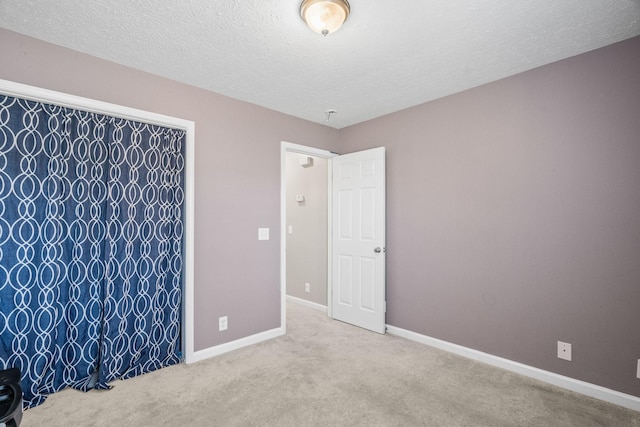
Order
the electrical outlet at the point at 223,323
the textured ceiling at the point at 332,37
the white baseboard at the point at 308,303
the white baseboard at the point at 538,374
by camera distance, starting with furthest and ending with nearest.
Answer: the white baseboard at the point at 308,303 → the electrical outlet at the point at 223,323 → the white baseboard at the point at 538,374 → the textured ceiling at the point at 332,37

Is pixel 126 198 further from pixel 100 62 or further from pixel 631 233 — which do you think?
pixel 631 233

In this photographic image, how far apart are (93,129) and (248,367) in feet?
7.48

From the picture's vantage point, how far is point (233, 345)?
3.06 meters

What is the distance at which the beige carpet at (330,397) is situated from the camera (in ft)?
6.57

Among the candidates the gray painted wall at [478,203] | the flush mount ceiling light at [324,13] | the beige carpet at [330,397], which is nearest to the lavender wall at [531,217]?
the gray painted wall at [478,203]

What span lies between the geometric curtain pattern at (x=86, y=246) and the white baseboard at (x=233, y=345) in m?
0.17

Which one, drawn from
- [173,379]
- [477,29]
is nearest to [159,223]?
[173,379]

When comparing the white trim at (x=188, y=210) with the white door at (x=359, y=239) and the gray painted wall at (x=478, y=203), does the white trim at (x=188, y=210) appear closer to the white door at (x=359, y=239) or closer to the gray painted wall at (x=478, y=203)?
the gray painted wall at (x=478, y=203)

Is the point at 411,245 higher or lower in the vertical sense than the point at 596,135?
lower

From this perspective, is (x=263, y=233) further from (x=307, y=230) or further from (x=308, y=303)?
(x=308, y=303)

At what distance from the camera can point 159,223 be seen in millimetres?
2676

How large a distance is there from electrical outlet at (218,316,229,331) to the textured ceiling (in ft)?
7.18

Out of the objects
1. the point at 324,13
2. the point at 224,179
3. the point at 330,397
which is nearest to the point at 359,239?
the point at 224,179

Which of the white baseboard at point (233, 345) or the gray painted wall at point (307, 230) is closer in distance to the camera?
the white baseboard at point (233, 345)
